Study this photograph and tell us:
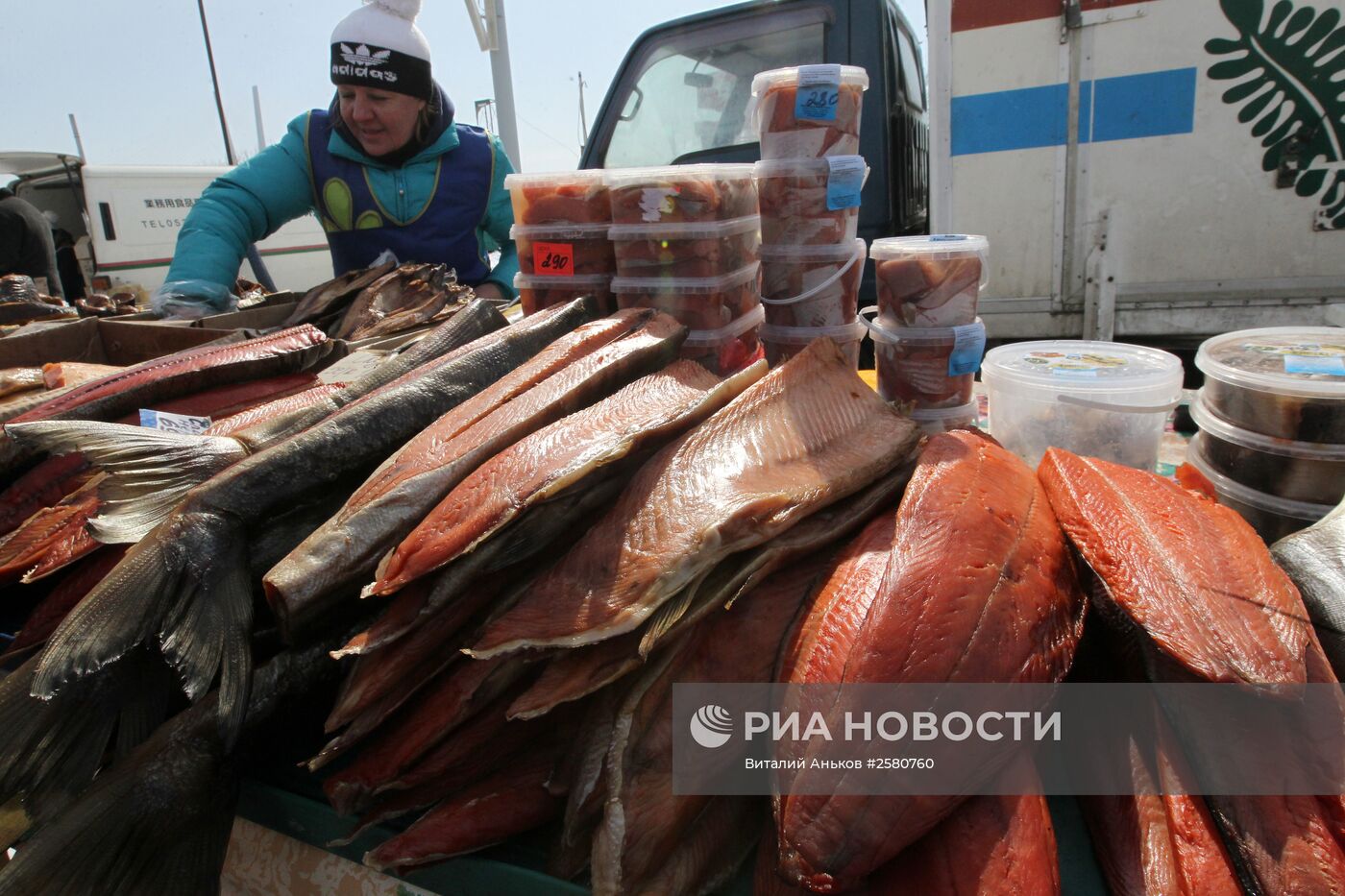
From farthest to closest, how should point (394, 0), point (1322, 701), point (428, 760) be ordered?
point (394, 0) < point (428, 760) < point (1322, 701)

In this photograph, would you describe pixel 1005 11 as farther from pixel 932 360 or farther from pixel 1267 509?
pixel 1267 509

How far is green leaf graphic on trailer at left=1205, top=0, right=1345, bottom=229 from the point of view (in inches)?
149

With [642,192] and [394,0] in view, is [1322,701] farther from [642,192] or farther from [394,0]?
[394,0]

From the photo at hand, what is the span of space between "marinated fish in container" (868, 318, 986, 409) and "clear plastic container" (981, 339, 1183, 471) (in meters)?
0.12

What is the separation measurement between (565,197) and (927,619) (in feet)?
5.54

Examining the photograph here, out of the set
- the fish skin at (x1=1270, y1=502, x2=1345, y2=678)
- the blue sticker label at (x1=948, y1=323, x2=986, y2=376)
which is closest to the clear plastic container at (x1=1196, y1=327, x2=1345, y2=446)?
the fish skin at (x1=1270, y1=502, x2=1345, y2=678)

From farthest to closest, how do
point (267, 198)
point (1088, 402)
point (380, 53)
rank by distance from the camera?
point (267, 198) < point (380, 53) < point (1088, 402)

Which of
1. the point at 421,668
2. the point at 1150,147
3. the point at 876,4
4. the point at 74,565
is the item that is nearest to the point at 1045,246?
the point at 1150,147

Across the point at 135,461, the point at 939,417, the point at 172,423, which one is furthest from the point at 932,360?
Result: the point at 172,423

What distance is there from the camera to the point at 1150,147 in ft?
13.9

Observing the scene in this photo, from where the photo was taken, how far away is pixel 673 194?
2.00 meters

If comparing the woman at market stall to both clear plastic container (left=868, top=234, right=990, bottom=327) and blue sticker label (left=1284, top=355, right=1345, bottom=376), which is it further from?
blue sticker label (left=1284, top=355, right=1345, bottom=376)

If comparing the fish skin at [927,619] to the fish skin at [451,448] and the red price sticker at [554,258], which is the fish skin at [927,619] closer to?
the fish skin at [451,448]

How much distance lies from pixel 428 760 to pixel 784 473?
2.57 feet
